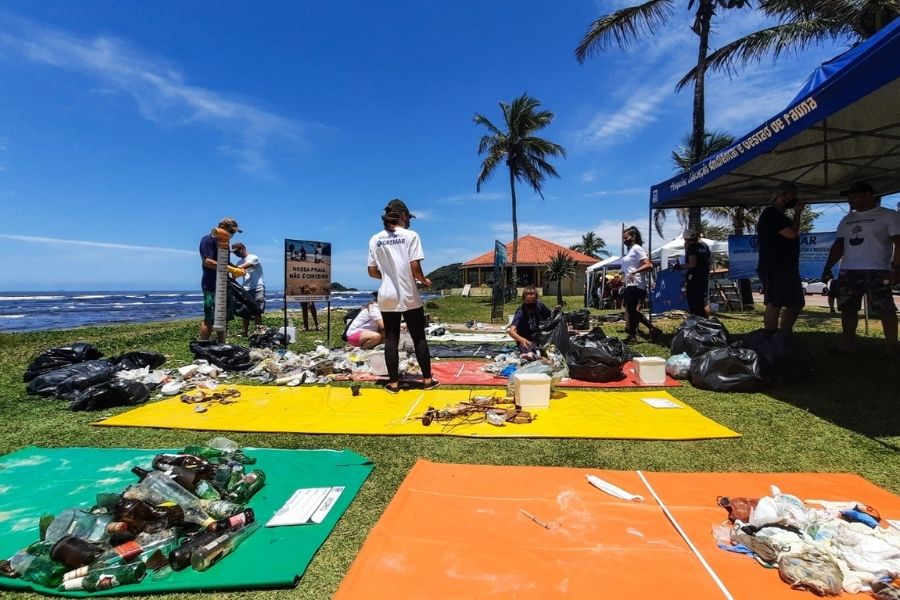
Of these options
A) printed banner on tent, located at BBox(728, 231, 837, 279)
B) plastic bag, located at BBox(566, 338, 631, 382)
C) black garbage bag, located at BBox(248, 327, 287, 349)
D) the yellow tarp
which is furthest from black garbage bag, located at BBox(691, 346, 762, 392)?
printed banner on tent, located at BBox(728, 231, 837, 279)

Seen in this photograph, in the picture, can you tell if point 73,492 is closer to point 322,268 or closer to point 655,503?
point 655,503

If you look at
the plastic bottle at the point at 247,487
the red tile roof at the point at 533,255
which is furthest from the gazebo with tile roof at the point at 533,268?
the plastic bottle at the point at 247,487

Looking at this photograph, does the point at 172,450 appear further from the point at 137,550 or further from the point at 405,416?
the point at 405,416

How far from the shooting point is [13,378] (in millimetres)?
5508

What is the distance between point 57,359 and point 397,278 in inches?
185

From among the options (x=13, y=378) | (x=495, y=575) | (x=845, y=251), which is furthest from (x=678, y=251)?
(x=13, y=378)

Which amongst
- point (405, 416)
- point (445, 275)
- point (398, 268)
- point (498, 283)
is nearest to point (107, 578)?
point (405, 416)

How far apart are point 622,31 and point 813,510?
1480 centimetres

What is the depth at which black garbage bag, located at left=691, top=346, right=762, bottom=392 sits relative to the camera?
14.4 ft

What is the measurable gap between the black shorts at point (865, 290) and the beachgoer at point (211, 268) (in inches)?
320

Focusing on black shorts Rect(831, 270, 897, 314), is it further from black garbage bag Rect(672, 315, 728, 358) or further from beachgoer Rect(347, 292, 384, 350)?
beachgoer Rect(347, 292, 384, 350)

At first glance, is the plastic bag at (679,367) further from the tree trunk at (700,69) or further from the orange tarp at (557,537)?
the tree trunk at (700,69)

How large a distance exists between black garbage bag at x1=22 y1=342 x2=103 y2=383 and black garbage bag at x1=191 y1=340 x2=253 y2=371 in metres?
1.32

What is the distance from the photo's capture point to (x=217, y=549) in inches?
71.6
